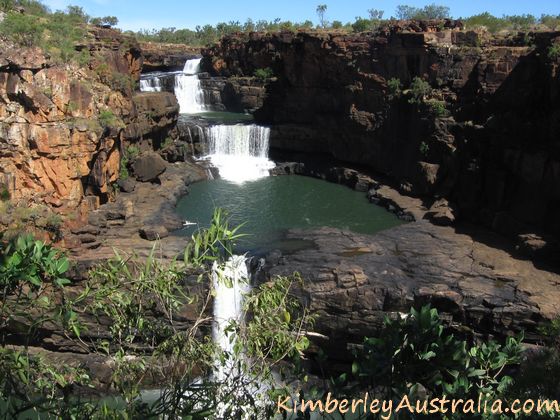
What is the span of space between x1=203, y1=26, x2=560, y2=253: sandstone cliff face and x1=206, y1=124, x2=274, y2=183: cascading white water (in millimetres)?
1094

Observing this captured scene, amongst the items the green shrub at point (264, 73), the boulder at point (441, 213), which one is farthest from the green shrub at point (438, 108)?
the green shrub at point (264, 73)

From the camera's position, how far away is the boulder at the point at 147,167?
27.7 meters

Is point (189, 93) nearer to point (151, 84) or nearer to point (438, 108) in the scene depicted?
point (151, 84)

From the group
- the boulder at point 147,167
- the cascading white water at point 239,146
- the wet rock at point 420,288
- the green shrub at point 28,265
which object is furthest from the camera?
the cascading white water at point 239,146

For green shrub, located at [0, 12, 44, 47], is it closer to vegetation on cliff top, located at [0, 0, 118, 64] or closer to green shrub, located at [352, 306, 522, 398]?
vegetation on cliff top, located at [0, 0, 118, 64]

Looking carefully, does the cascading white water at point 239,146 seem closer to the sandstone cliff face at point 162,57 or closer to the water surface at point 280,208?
the water surface at point 280,208

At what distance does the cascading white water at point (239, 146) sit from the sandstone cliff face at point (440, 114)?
109 cm

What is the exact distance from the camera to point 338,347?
16578 mm

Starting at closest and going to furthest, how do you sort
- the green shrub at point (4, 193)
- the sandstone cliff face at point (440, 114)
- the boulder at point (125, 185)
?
1. the green shrub at point (4, 193)
2. the sandstone cliff face at point (440, 114)
3. the boulder at point (125, 185)

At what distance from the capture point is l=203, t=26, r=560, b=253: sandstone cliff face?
2239 cm

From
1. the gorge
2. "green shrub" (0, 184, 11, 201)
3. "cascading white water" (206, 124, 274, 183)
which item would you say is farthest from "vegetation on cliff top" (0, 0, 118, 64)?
"cascading white water" (206, 124, 274, 183)

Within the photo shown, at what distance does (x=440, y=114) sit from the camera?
27.1 metres

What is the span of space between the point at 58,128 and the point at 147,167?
24.2 feet

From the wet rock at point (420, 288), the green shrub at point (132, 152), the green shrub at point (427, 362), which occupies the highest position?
the green shrub at point (427, 362)
